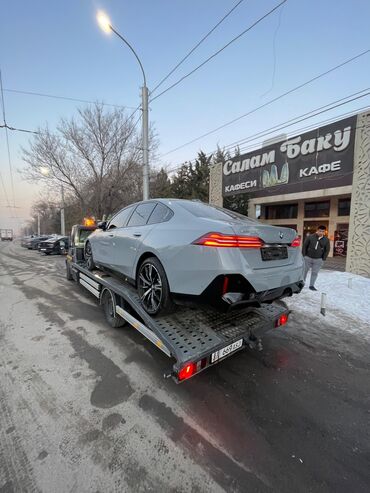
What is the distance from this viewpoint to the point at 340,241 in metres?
14.7

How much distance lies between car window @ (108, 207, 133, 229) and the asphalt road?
186 centimetres

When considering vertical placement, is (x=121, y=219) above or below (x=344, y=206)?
below

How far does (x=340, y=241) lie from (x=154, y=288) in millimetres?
15640

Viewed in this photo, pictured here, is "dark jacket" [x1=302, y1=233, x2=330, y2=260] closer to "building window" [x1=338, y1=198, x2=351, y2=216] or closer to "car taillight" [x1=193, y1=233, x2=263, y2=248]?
"car taillight" [x1=193, y1=233, x2=263, y2=248]

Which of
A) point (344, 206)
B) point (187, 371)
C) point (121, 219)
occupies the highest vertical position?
point (344, 206)

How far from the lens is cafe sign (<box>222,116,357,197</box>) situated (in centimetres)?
880

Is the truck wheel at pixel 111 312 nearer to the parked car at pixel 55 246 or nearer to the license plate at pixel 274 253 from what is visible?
the license plate at pixel 274 253

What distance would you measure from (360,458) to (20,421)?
8.94 ft

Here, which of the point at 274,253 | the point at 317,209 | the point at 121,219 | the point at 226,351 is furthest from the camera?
the point at 317,209

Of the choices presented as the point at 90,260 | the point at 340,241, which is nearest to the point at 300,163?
the point at 340,241

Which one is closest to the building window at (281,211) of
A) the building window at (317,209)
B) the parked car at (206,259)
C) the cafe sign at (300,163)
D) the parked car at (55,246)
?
the building window at (317,209)

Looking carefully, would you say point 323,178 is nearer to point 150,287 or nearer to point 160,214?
point 160,214

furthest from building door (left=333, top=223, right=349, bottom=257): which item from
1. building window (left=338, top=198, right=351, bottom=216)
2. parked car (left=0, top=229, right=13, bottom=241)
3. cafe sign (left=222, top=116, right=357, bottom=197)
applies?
parked car (left=0, top=229, right=13, bottom=241)

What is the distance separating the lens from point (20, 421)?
198 centimetres
